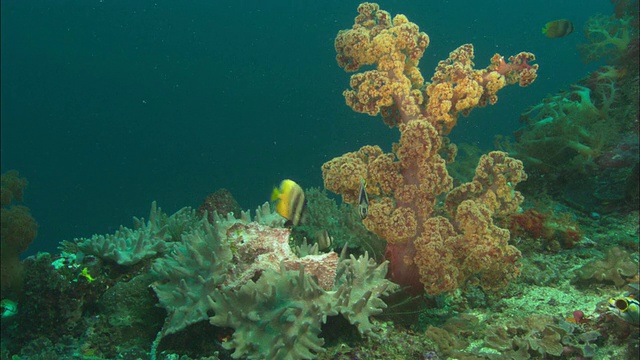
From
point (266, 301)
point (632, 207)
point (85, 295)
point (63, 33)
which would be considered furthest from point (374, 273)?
point (63, 33)

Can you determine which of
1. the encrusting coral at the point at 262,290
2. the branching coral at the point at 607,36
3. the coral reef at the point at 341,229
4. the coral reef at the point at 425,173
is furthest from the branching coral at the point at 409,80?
the branching coral at the point at 607,36

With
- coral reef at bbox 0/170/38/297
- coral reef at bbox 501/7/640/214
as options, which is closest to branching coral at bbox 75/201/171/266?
coral reef at bbox 0/170/38/297

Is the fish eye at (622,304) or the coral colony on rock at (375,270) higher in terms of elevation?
the coral colony on rock at (375,270)

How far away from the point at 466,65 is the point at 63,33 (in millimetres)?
62137

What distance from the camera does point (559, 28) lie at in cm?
713

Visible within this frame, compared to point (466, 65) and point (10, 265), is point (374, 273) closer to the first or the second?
point (466, 65)

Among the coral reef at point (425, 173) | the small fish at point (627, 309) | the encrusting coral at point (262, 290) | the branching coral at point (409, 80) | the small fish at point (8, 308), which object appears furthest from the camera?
the small fish at point (8, 308)

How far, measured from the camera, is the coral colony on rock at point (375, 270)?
274cm

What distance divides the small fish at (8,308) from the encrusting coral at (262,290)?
238 cm

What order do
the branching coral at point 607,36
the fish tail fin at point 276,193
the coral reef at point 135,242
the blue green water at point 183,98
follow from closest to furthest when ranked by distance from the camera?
the fish tail fin at point 276,193
the coral reef at point 135,242
the branching coral at point 607,36
the blue green water at point 183,98

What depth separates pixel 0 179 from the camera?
12.1 ft

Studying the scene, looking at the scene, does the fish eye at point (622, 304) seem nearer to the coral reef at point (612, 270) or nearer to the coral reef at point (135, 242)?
the coral reef at point (612, 270)

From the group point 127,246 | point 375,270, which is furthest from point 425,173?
point 127,246

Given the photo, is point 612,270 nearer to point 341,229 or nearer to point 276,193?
point 341,229
